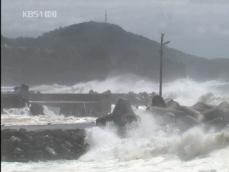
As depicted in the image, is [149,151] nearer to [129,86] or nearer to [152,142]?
[152,142]

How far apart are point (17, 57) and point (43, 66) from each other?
9.13m

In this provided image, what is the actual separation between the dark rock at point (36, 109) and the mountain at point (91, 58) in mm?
48663

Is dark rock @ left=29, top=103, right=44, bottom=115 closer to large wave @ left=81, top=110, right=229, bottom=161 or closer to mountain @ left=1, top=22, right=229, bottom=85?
large wave @ left=81, top=110, right=229, bottom=161

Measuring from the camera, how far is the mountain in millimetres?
96625

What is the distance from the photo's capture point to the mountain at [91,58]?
96.6 meters

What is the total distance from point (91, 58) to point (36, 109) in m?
63.9

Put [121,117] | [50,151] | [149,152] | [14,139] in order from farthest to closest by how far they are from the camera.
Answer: [121,117]
[14,139]
[50,151]
[149,152]

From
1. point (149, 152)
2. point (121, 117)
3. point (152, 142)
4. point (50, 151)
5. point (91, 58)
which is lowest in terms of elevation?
point (50, 151)

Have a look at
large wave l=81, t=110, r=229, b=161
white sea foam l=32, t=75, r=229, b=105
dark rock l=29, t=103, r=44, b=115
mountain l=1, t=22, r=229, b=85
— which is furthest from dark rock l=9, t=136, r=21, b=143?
mountain l=1, t=22, r=229, b=85

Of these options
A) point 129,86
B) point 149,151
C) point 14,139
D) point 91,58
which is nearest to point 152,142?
point 149,151

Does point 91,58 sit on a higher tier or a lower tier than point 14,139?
higher

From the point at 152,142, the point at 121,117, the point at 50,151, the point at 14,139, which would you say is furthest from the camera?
the point at 121,117

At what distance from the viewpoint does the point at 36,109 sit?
4228 cm

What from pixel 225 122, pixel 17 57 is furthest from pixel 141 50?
pixel 225 122
